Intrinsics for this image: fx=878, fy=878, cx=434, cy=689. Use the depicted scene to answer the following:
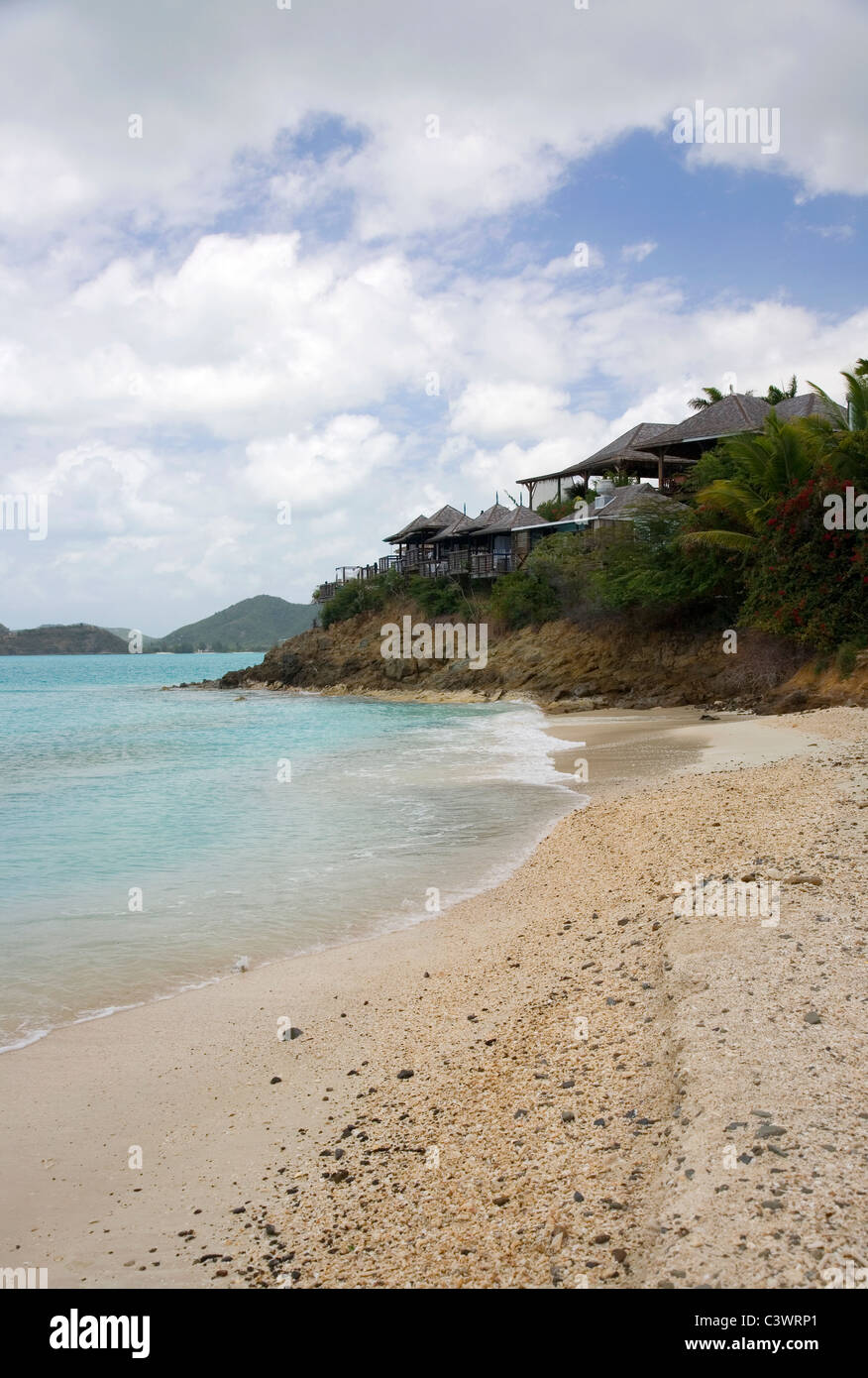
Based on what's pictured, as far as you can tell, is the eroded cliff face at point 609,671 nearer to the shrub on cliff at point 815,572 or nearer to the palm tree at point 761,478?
the shrub on cliff at point 815,572

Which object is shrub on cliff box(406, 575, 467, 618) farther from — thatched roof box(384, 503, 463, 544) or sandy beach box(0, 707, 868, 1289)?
sandy beach box(0, 707, 868, 1289)

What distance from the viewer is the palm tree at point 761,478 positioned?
1003 inches

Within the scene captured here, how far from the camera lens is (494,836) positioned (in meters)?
11.6

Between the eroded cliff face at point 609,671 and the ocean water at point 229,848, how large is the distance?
7121mm

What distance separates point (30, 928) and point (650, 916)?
590 centimetres

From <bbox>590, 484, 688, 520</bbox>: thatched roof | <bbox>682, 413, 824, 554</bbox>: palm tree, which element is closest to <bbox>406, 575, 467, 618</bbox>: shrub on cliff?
<bbox>590, 484, 688, 520</bbox>: thatched roof

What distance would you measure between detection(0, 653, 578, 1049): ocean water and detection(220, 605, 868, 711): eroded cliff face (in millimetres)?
7121

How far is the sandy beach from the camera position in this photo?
2.98 meters

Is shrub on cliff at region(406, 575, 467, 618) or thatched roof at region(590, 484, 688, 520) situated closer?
thatched roof at region(590, 484, 688, 520)
